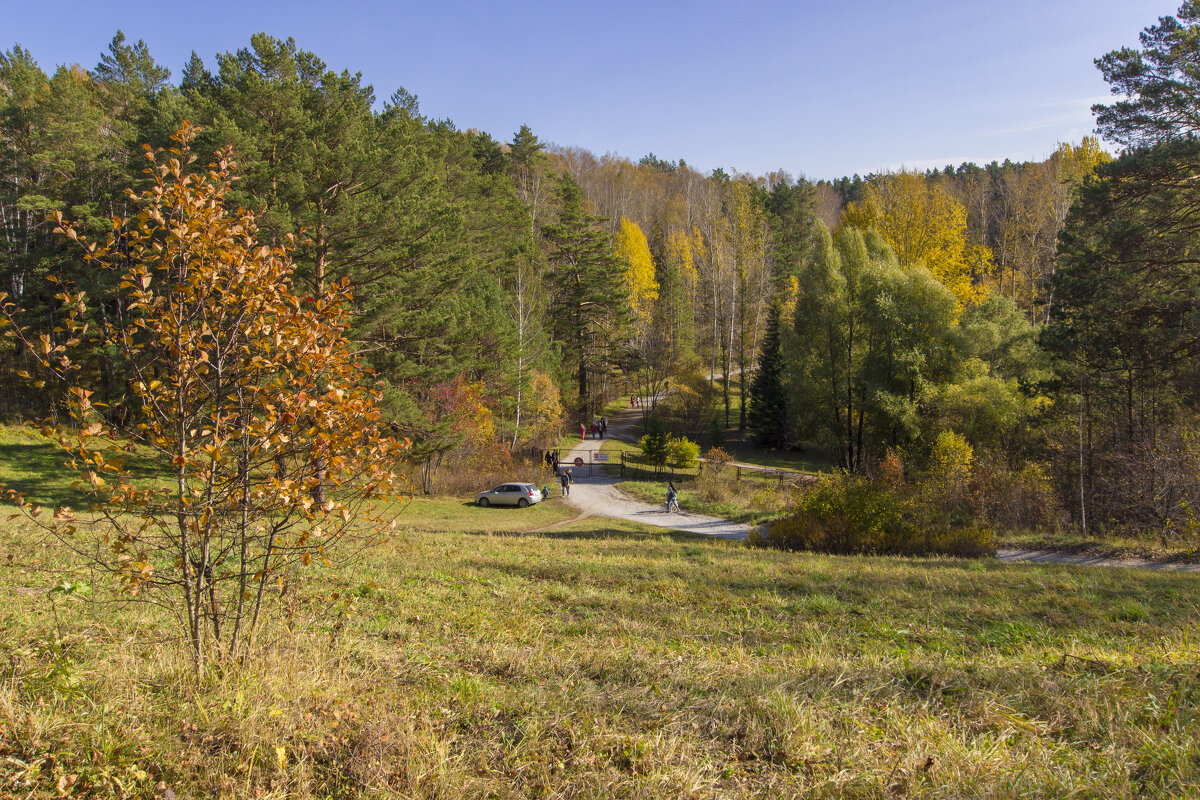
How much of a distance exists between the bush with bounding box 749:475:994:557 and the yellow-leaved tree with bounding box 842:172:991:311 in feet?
80.5

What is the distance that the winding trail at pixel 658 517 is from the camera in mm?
12570

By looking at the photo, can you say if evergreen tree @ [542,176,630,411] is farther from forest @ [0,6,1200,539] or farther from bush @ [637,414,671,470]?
bush @ [637,414,671,470]

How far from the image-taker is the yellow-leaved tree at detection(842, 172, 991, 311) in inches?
1475

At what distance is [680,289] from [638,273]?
3.83 m

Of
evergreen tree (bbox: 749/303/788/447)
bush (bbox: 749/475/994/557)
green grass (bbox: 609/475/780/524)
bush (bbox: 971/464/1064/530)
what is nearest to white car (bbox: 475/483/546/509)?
green grass (bbox: 609/475/780/524)

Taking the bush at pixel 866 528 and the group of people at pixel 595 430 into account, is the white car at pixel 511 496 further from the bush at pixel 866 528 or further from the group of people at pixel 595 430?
the group of people at pixel 595 430

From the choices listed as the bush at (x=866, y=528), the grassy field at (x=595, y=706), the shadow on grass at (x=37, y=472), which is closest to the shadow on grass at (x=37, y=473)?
the shadow on grass at (x=37, y=472)

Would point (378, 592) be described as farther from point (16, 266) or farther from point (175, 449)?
point (16, 266)

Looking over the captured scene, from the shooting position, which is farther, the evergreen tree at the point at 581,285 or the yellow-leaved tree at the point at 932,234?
the evergreen tree at the point at 581,285

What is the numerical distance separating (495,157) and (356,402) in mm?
49987

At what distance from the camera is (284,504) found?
3.45 metres

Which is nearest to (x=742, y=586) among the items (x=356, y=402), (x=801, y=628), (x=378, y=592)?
(x=801, y=628)

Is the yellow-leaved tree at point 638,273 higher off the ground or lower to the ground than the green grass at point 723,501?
higher

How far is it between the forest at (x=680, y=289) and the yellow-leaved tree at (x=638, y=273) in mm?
260
